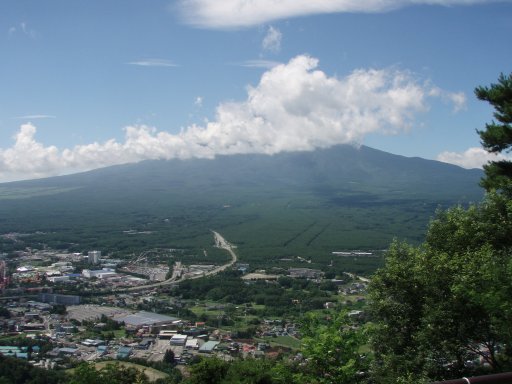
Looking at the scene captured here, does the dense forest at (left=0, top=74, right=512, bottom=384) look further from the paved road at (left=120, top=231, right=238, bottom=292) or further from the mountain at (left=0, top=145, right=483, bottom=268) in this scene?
the mountain at (left=0, top=145, right=483, bottom=268)

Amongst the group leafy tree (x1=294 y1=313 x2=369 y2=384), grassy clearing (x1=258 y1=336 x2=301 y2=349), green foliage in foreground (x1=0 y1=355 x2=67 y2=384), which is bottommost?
grassy clearing (x1=258 y1=336 x2=301 y2=349)

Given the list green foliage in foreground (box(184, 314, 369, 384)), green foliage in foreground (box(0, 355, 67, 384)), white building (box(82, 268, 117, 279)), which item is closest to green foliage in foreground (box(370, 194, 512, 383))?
green foliage in foreground (box(184, 314, 369, 384))

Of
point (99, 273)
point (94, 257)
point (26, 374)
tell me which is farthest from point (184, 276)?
point (26, 374)

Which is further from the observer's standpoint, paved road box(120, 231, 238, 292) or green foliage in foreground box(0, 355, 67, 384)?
paved road box(120, 231, 238, 292)

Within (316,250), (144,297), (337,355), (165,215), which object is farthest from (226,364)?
(165,215)

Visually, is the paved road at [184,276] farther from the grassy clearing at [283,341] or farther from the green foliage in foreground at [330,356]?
the green foliage in foreground at [330,356]

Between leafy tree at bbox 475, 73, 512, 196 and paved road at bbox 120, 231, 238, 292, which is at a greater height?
leafy tree at bbox 475, 73, 512, 196

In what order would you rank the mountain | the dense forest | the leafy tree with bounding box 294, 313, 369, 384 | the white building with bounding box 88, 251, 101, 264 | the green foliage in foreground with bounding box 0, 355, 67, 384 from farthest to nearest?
1. the mountain
2. the white building with bounding box 88, 251, 101, 264
3. the green foliage in foreground with bounding box 0, 355, 67, 384
4. the dense forest
5. the leafy tree with bounding box 294, 313, 369, 384

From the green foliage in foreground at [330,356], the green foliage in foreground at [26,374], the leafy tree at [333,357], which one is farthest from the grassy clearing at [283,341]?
the leafy tree at [333,357]
